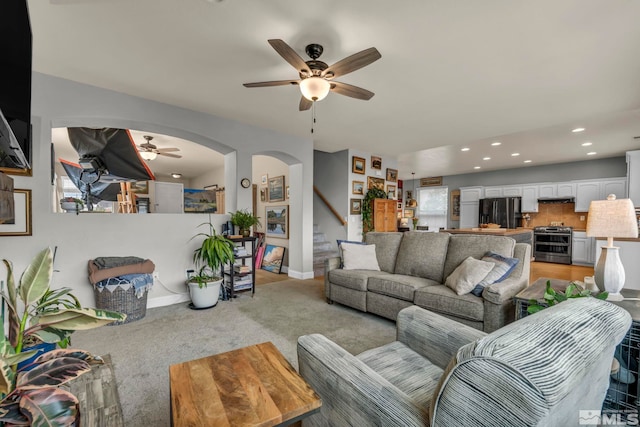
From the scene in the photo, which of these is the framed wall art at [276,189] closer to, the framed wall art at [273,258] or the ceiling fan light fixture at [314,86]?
the framed wall art at [273,258]

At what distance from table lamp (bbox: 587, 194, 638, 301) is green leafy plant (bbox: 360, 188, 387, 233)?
14.0 ft

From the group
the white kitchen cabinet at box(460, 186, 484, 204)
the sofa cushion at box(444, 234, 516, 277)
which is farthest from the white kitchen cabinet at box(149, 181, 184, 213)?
the white kitchen cabinet at box(460, 186, 484, 204)

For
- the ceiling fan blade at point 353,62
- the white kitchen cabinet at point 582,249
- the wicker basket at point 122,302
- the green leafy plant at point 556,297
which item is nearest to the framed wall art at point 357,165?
the ceiling fan blade at point 353,62

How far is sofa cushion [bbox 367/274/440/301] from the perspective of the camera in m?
2.88

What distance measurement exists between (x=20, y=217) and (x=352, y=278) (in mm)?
3422

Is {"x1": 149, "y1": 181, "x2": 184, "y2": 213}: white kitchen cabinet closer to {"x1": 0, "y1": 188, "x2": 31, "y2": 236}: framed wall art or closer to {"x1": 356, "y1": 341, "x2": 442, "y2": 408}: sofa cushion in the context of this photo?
{"x1": 0, "y1": 188, "x2": 31, "y2": 236}: framed wall art

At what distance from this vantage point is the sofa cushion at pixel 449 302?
2428 mm

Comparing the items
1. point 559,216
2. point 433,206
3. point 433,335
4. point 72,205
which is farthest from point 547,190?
point 72,205

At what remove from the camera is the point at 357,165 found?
241 inches

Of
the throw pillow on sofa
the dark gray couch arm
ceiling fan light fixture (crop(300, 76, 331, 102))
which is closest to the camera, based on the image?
the dark gray couch arm

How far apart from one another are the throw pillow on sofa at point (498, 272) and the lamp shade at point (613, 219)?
694 mm

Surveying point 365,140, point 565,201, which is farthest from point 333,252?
point 565,201

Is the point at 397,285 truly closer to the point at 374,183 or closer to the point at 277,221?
the point at 277,221

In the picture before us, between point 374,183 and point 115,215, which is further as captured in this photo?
→ point 374,183
